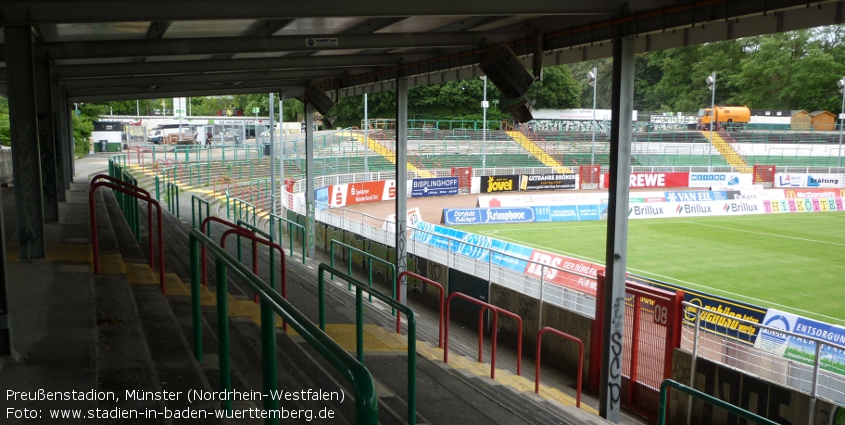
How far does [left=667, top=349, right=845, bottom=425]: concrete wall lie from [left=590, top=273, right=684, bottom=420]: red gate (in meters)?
0.23

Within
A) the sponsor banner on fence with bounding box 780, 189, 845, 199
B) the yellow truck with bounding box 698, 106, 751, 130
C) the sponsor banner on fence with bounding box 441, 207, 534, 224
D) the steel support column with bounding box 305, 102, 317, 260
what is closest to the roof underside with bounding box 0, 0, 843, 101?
the steel support column with bounding box 305, 102, 317, 260

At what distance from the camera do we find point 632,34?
7957 mm

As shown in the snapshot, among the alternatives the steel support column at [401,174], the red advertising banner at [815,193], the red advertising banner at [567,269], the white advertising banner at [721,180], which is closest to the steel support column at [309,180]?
the steel support column at [401,174]

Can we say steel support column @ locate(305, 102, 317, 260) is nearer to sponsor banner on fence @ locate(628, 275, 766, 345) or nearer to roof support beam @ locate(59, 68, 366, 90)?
roof support beam @ locate(59, 68, 366, 90)

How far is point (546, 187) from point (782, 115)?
33.6m

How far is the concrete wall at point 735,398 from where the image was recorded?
8.48 meters

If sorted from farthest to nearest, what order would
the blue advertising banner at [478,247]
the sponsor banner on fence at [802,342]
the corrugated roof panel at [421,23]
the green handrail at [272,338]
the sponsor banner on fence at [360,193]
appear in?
the sponsor banner on fence at [360,193] → the blue advertising banner at [478,247] → the corrugated roof panel at [421,23] → the sponsor banner on fence at [802,342] → the green handrail at [272,338]

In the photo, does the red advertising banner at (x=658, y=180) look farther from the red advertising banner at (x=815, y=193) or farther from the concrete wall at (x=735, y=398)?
the concrete wall at (x=735, y=398)

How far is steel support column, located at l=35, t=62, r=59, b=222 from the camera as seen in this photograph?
10.8 metres

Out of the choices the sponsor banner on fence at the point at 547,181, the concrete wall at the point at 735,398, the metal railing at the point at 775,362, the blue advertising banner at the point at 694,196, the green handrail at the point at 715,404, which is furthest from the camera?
the sponsor banner on fence at the point at 547,181

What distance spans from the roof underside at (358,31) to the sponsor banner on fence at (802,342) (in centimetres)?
428

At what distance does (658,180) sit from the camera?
158 ft

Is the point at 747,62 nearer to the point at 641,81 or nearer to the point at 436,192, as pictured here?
the point at 641,81

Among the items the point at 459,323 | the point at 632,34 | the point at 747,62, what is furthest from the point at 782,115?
the point at 632,34
